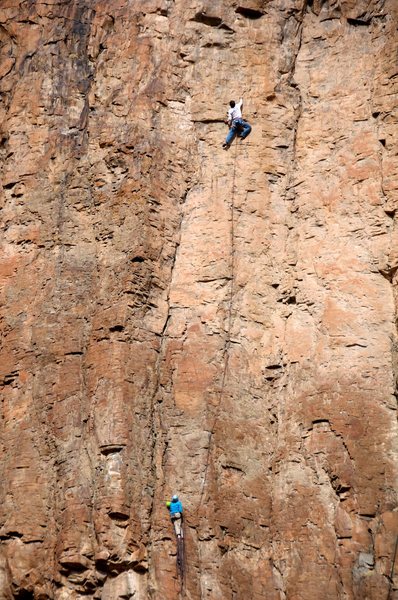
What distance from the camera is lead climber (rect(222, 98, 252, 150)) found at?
18188 millimetres

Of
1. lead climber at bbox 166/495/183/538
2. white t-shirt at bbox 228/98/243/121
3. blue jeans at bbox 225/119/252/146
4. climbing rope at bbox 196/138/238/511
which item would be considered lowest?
lead climber at bbox 166/495/183/538

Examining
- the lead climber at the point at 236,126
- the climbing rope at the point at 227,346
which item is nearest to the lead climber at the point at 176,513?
the climbing rope at the point at 227,346

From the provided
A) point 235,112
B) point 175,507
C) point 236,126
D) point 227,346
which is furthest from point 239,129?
point 175,507

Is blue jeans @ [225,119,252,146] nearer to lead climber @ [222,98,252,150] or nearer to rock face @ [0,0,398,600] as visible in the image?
lead climber @ [222,98,252,150]

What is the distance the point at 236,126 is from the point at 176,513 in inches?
260

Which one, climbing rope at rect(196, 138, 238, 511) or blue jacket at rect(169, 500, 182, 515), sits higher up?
climbing rope at rect(196, 138, 238, 511)

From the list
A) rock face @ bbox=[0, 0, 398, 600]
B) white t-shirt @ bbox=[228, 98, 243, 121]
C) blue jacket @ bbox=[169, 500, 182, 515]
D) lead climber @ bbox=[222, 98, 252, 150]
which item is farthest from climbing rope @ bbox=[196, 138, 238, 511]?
white t-shirt @ bbox=[228, 98, 243, 121]

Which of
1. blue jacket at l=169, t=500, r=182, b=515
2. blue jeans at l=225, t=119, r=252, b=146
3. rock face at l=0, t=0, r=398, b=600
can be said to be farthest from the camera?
blue jeans at l=225, t=119, r=252, b=146

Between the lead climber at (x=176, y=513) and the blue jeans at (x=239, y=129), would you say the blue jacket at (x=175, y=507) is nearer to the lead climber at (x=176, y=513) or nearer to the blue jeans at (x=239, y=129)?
the lead climber at (x=176, y=513)

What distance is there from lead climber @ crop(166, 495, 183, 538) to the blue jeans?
6.22 metres

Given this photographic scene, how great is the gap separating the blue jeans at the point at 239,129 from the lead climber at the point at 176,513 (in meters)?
6.22

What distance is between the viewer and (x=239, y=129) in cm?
1827

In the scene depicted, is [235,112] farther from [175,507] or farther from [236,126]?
[175,507]

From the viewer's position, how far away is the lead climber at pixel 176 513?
15578 mm
